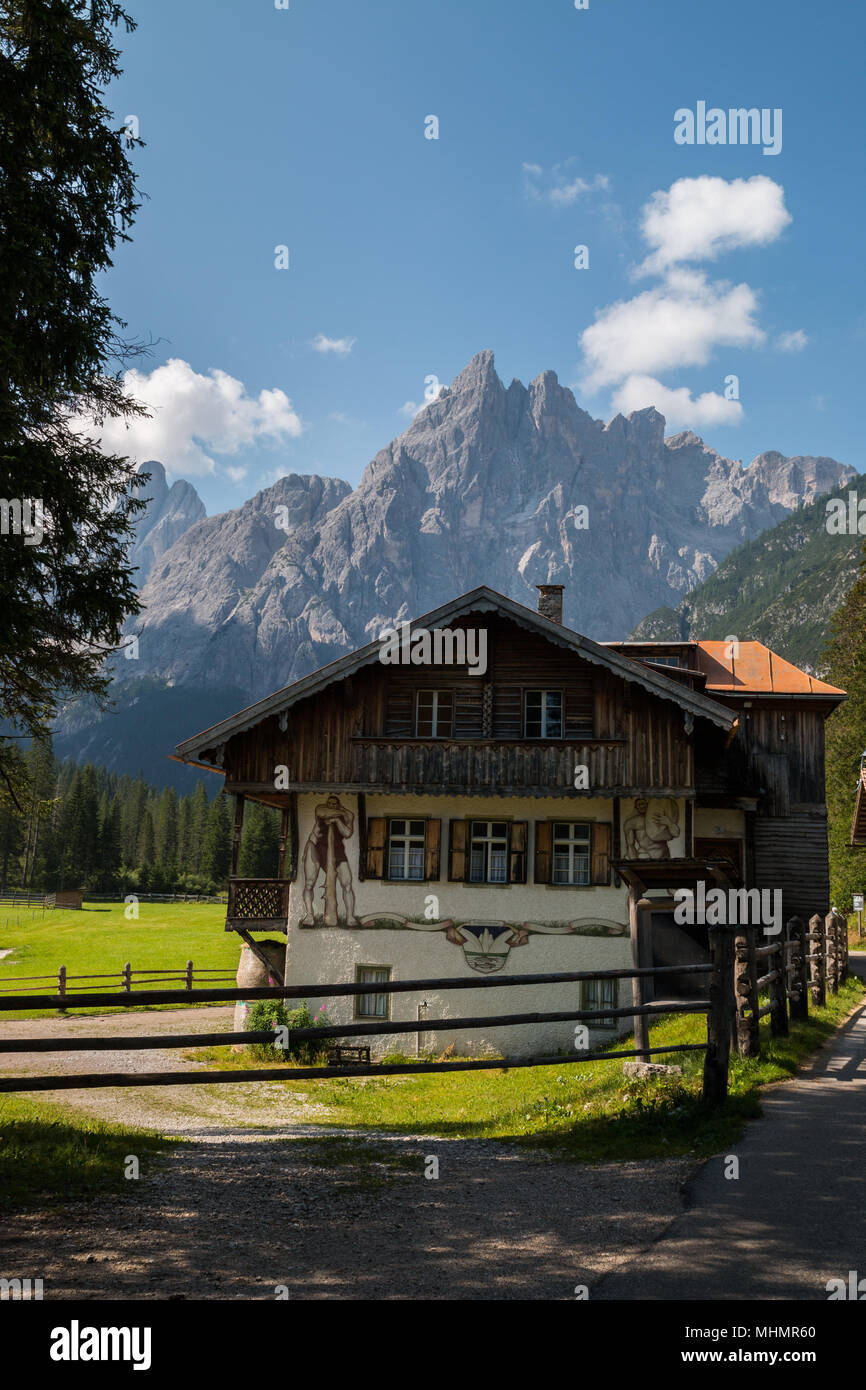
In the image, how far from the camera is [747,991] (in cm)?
1112

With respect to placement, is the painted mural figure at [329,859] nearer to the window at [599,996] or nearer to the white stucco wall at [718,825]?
the window at [599,996]

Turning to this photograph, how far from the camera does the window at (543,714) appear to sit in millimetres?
22375

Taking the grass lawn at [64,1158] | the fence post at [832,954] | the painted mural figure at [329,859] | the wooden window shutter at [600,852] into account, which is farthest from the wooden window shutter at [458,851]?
the grass lawn at [64,1158]

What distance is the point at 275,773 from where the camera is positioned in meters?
22.5

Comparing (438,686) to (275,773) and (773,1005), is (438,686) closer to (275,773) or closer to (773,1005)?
(275,773)

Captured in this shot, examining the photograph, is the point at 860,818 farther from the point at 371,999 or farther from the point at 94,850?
the point at 94,850

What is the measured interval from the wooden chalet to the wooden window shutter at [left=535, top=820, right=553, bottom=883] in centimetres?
3

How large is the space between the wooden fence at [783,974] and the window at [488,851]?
22.1 ft

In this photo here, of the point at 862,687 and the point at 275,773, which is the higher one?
the point at 862,687

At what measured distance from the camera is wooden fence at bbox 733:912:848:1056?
11195 millimetres

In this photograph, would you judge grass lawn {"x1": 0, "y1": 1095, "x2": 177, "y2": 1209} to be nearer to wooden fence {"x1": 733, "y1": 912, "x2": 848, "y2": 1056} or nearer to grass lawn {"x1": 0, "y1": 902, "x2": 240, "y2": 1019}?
wooden fence {"x1": 733, "y1": 912, "x2": 848, "y2": 1056}

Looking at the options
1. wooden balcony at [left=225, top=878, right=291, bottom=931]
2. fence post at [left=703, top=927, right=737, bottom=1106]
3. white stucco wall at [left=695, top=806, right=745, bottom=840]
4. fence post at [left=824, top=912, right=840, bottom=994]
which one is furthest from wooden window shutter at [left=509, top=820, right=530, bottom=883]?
fence post at [left=703, top=927, right=737, bottom=1106]

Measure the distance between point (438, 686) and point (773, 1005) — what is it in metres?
11.5

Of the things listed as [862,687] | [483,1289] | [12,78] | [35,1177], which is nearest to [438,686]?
[12,78]
